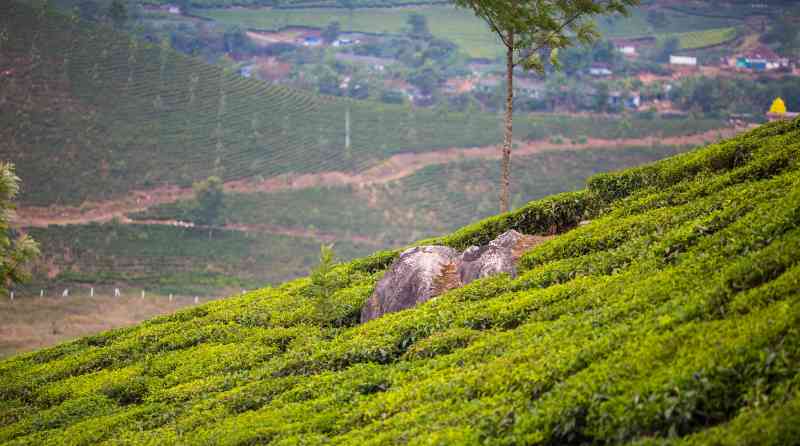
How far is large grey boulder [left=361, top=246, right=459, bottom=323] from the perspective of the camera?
1571 cm

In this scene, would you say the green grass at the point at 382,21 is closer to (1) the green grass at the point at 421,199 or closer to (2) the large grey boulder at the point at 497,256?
(1) the green grass at the point at 421,199

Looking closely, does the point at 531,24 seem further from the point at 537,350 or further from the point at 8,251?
the point at 8,251

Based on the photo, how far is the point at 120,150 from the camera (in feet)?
232

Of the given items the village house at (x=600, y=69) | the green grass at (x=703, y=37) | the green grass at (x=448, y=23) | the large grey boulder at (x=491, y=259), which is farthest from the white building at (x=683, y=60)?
the large grey boulder at (x=491, y=259)

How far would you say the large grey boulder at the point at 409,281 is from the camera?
Answer: 15711 millimetres

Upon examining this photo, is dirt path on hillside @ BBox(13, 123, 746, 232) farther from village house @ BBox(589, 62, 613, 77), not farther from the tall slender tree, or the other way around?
the tall slender tree

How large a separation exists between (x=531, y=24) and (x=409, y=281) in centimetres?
1064

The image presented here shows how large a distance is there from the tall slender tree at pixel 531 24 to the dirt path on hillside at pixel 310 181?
43956mm

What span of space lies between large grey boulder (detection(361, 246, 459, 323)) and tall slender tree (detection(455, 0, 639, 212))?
6.40 m

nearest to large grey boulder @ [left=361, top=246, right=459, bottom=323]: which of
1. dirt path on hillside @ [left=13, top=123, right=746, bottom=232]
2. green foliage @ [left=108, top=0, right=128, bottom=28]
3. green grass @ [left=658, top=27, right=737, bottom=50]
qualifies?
dirt path on hillside @ [left=13, top=123, right=746, bottom=232]

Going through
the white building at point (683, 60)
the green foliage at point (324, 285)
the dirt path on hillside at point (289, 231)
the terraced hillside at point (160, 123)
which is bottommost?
the dirt path on hillside at point (289, 231)

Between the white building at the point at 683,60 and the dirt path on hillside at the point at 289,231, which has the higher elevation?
the white building at the point at 683,60

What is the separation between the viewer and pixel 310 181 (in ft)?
251

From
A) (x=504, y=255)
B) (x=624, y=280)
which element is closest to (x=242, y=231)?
(x=504, y=255)
